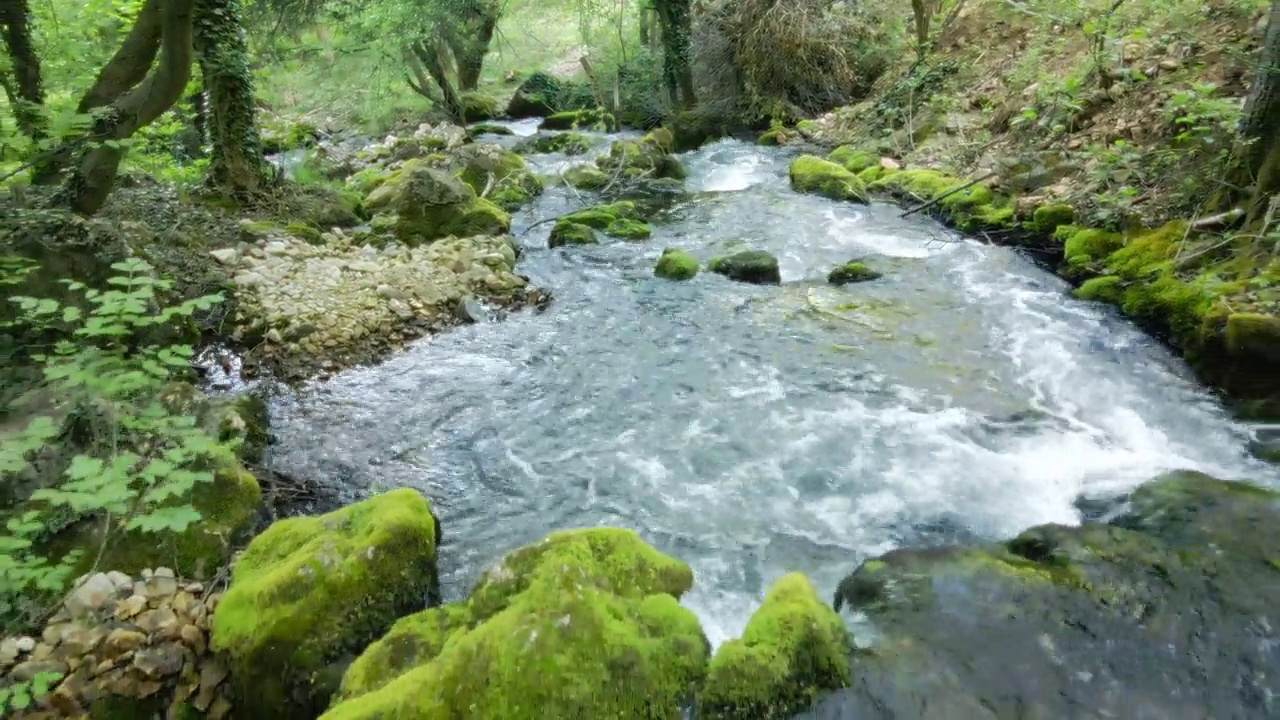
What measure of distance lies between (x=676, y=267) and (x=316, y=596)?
19.5 ft

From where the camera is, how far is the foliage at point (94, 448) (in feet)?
9.05

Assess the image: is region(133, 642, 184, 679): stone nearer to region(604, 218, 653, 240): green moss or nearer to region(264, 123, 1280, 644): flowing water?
region(264, 123, 1280, 644): flowing water

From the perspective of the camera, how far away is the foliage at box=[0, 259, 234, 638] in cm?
276

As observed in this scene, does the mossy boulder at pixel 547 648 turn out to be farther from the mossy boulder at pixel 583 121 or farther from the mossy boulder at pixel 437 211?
the mossy boulder at pixel 583 121

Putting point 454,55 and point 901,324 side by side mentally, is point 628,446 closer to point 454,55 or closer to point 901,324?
point 901,324

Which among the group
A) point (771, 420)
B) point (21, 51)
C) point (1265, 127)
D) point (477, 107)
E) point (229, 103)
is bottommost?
point (771, 420)

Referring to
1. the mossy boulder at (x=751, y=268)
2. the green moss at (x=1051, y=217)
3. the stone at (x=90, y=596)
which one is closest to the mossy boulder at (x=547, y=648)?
the stone at (x=90, y=596)

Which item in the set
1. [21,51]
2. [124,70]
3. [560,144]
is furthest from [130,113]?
[560,144]

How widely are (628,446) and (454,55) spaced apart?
18035 mm

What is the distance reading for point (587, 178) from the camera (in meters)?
12.8

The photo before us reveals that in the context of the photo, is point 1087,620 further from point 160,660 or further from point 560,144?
point 560,144

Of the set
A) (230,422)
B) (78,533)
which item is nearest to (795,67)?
(230,422)

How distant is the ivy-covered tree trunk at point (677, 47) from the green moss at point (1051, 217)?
1029cm

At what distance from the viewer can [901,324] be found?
6.69m
